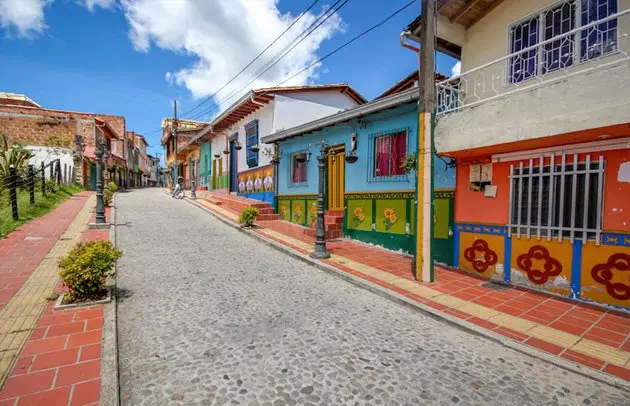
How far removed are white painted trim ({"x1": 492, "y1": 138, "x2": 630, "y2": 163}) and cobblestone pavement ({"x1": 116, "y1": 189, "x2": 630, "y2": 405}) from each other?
11.8 feet

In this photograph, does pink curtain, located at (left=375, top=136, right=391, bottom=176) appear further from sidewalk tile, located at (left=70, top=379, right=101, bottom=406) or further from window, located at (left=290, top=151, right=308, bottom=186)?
sidewalk tile, located at (left=70, top=379, right=101, bottom=406)

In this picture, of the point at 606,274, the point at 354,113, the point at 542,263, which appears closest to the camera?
the point at 606,274

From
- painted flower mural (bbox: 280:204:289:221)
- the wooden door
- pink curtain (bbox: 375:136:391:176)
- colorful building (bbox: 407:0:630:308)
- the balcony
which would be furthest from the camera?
painted flower mural (bbox: 280:204:289:221)

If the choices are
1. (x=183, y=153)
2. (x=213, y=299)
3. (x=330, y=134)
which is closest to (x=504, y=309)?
(x=213, y=299)

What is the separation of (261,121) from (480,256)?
37.2 ft

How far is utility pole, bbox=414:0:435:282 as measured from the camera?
18.4 ft

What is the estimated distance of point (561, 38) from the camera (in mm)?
4719

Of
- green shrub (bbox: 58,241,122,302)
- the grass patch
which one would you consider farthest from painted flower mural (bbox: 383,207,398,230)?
the grass patch

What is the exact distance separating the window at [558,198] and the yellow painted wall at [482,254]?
0.46 metres

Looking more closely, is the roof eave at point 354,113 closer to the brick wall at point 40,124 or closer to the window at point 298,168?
the window at point 298,168

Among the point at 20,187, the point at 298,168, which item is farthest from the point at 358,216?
the point at 20,187

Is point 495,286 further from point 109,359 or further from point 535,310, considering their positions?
point 109,359

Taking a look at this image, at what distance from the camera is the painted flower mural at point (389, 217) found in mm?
8070

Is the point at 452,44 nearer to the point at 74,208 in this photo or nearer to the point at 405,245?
the point at 405,245
